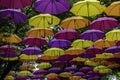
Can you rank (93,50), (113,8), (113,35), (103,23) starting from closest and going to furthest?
(113,8)
(103,23)
(113,35)
(93,50)

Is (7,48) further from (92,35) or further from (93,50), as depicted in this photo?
(93,50)

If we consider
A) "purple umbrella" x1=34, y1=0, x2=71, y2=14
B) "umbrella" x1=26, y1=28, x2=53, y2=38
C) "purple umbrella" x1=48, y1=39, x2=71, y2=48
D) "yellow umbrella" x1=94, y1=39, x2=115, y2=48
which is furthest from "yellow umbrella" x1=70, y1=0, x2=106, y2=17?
"purple umbrella" x1=48, y1=39, x2=71, y2=48

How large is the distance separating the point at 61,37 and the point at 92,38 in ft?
4.09

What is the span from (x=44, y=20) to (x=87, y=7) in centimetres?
156

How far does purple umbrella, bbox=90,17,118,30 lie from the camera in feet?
31.9

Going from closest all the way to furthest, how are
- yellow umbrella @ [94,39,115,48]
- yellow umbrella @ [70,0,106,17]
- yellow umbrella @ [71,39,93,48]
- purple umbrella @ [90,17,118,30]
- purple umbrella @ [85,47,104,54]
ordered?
yellow umbrella @ [70,0,106,17] → purple umbrella @ [90,17,118,30] → yellow umbrella @ [94,39,115,48] → yellow umbrella @ [71,39,93,48] → purple umbrella @ [85,47,104,54]

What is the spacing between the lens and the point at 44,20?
9961 mm

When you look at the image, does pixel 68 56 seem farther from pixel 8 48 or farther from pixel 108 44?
pixel 8 48

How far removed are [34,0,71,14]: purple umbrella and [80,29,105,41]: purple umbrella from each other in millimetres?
1948

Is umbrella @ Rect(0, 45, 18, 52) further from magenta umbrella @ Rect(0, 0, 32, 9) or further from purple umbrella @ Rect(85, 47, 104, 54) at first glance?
magenta umbrella @ Rect(0, 0, 32, 9)

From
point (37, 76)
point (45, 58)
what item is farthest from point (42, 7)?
point (37, 76)

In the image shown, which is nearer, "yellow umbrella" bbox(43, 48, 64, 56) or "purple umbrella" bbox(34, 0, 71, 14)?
"purple umbrella" bbox(34, 0, 71, 14)

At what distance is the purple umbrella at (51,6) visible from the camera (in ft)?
29.1

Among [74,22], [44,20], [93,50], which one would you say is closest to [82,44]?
[93,50]
